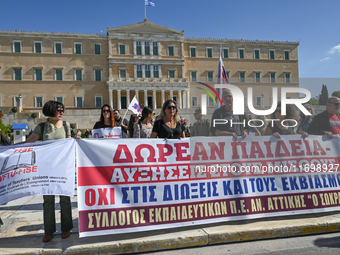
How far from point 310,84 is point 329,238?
242 cm

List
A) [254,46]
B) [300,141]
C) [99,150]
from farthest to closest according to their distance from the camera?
[254,46]
[300,141]
[99,150]

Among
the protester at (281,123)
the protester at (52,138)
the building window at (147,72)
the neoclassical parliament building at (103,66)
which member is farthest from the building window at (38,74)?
the protester at (281,123)

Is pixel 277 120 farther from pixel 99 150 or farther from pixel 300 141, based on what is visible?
pixel 99 150

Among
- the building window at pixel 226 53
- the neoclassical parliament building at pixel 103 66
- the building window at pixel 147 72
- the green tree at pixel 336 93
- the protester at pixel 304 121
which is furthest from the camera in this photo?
the building window at pixel 226 53

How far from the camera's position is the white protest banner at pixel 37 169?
338 centimetres

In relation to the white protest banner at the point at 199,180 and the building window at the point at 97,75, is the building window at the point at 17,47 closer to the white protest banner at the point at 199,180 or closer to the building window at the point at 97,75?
the building window at the point at 97,75

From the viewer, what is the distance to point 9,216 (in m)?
4.67

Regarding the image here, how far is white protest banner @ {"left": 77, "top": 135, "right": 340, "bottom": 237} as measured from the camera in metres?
3.48

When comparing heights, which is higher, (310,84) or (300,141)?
(310,84)

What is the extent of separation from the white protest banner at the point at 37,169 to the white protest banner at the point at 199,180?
7.3 inches

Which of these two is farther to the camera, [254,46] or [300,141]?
[254,46]

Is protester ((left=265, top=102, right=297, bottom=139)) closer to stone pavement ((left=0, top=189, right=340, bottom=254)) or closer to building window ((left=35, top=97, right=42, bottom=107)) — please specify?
stone pavement ((left=0, top=189, right=340, bottom=254))

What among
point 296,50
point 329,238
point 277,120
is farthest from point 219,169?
point 296,50

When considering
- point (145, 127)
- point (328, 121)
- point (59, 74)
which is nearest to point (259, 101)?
point (328, 121)
